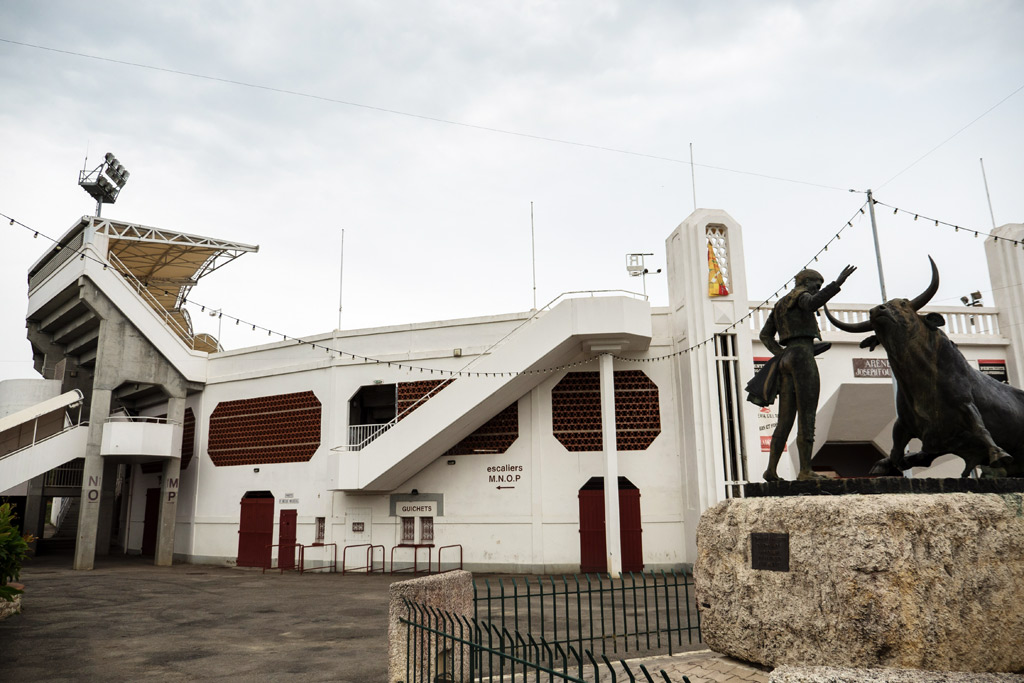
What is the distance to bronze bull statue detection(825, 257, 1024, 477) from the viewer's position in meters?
6.47

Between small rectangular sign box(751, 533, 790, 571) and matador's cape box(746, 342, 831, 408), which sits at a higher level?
matador's cape box(746, 342, 831, 408)

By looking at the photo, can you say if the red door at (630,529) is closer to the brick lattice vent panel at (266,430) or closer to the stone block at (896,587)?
the brick lattice vent panel at (266,430)

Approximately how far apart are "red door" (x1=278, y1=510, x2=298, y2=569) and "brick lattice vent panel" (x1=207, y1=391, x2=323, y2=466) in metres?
1.61

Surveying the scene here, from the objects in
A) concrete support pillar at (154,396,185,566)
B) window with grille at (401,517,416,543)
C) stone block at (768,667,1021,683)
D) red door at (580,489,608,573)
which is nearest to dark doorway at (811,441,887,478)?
red door at (580,489,608,573)

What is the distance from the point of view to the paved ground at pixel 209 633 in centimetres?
768

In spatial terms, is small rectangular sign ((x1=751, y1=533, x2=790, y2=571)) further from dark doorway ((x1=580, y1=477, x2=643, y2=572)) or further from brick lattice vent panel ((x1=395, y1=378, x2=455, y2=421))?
brick lattice vent panel ((x1=395, y1=378, x2=455, y2=421))

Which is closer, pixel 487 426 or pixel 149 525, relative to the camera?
pixel 487 426

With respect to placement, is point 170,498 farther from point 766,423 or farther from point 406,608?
point 406,608

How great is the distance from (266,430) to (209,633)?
39.6 ft

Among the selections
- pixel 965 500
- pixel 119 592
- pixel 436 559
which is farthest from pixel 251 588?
pixel 965 500

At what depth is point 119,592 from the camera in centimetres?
1485

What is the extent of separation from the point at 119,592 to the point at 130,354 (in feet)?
31.1

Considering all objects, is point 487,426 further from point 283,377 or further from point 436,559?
point 283,377

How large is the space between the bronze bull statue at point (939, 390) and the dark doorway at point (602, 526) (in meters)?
11.5
